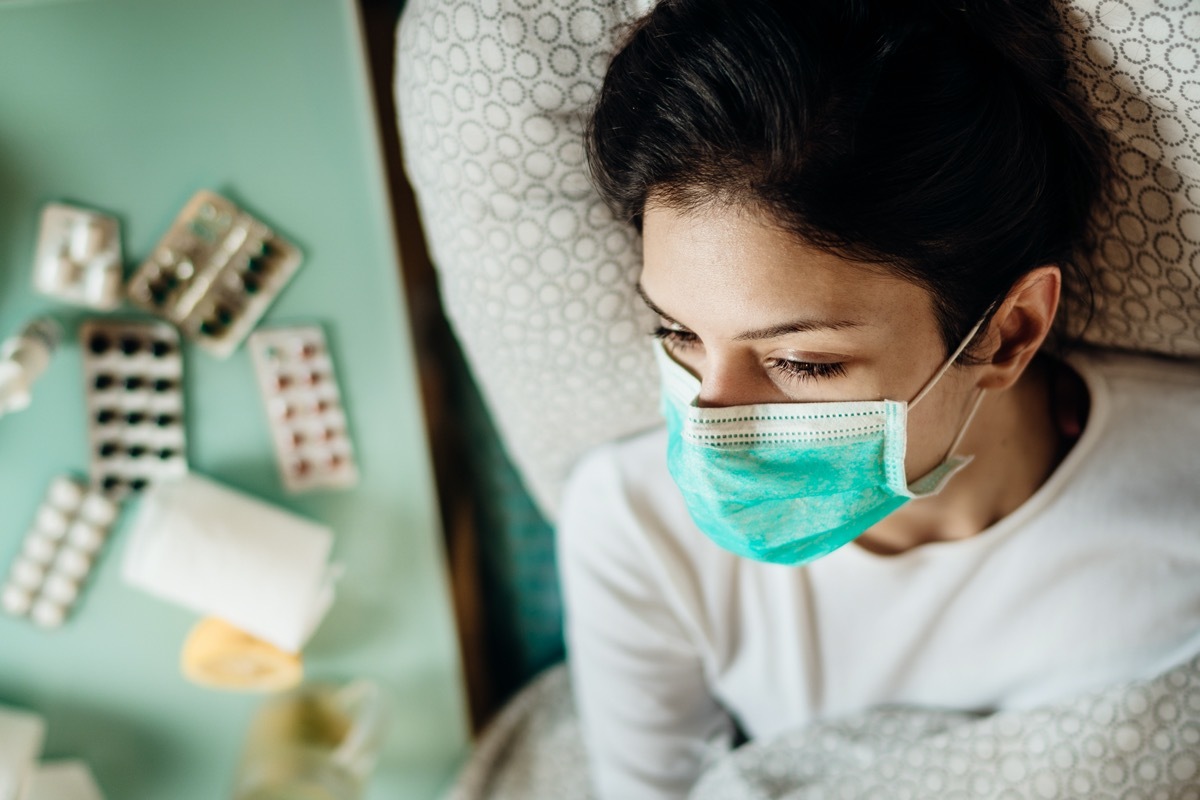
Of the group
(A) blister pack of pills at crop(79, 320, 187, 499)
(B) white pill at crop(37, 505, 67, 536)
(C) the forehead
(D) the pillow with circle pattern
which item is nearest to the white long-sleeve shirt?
(D) the pillow with circle pattern

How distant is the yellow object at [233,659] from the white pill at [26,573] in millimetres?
185

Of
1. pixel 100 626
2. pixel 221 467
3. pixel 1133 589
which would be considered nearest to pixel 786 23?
pixel 1133 589

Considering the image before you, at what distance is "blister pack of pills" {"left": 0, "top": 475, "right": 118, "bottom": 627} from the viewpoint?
987mm

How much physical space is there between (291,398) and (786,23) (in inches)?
27.0

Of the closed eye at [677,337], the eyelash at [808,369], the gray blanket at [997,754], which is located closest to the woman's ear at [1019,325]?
the eyelash at [808,369]

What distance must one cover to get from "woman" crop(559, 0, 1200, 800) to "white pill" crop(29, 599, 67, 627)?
60 centimetres

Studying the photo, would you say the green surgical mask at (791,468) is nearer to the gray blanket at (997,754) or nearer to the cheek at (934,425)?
the cheek at (934,425)

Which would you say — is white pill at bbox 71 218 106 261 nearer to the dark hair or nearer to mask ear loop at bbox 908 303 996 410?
the dark hair

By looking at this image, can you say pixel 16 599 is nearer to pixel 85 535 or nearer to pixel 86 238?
pixel 85 535

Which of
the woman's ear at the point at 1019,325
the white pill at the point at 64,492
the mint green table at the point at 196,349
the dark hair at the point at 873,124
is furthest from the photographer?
the white pill at the point at 64,492

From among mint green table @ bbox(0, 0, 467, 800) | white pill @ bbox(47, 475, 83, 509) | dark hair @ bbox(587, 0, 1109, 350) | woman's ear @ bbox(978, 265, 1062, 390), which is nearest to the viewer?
dark hair @ bbox(587, 0, 1109, 350)

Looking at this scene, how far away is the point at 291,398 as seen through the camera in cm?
104

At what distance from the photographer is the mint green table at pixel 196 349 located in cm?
87

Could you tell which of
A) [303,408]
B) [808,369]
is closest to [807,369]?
[808,369]
